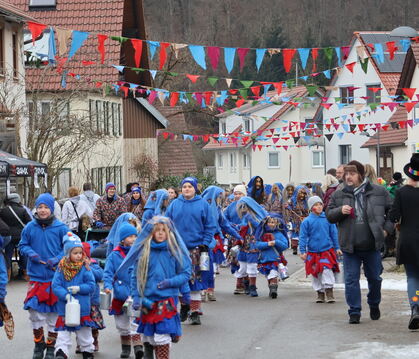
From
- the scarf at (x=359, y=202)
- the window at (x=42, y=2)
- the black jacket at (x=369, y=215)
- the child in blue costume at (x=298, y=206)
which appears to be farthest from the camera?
the window at (x=42, y=2)

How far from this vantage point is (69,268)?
10.3 meters

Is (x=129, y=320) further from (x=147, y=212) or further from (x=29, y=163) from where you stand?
(x=29, y=163)

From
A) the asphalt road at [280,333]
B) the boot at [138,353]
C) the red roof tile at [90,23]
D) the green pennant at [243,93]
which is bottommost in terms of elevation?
the asphalt road at [280,333]

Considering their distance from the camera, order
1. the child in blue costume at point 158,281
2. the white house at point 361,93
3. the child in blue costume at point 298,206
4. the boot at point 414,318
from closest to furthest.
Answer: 1. the child in blue costume at point 158,281
2. the boot at point 414,318
3. the child in blue costume at point 298,206
4. the white house at point 361,93

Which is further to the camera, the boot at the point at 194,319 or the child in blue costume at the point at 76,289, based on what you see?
the boot at the point at 194,319

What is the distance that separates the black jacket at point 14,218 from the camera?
19484mm

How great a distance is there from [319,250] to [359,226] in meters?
3.31

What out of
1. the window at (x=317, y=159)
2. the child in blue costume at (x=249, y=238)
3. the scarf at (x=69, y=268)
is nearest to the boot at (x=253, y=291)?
the child in blue costume at (x=249, y=238)

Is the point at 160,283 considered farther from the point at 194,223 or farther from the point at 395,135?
the point at 395,135

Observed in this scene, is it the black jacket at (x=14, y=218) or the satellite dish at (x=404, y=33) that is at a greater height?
the satellite dish at (x=404, y=33)

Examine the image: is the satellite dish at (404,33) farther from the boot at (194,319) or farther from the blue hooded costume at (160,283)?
the blue hooded costume at (160,283)

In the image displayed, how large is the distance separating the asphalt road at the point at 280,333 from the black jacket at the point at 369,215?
1006mm

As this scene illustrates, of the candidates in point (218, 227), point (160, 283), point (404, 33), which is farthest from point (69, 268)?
point (404, 33)

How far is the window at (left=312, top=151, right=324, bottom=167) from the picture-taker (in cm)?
8023
